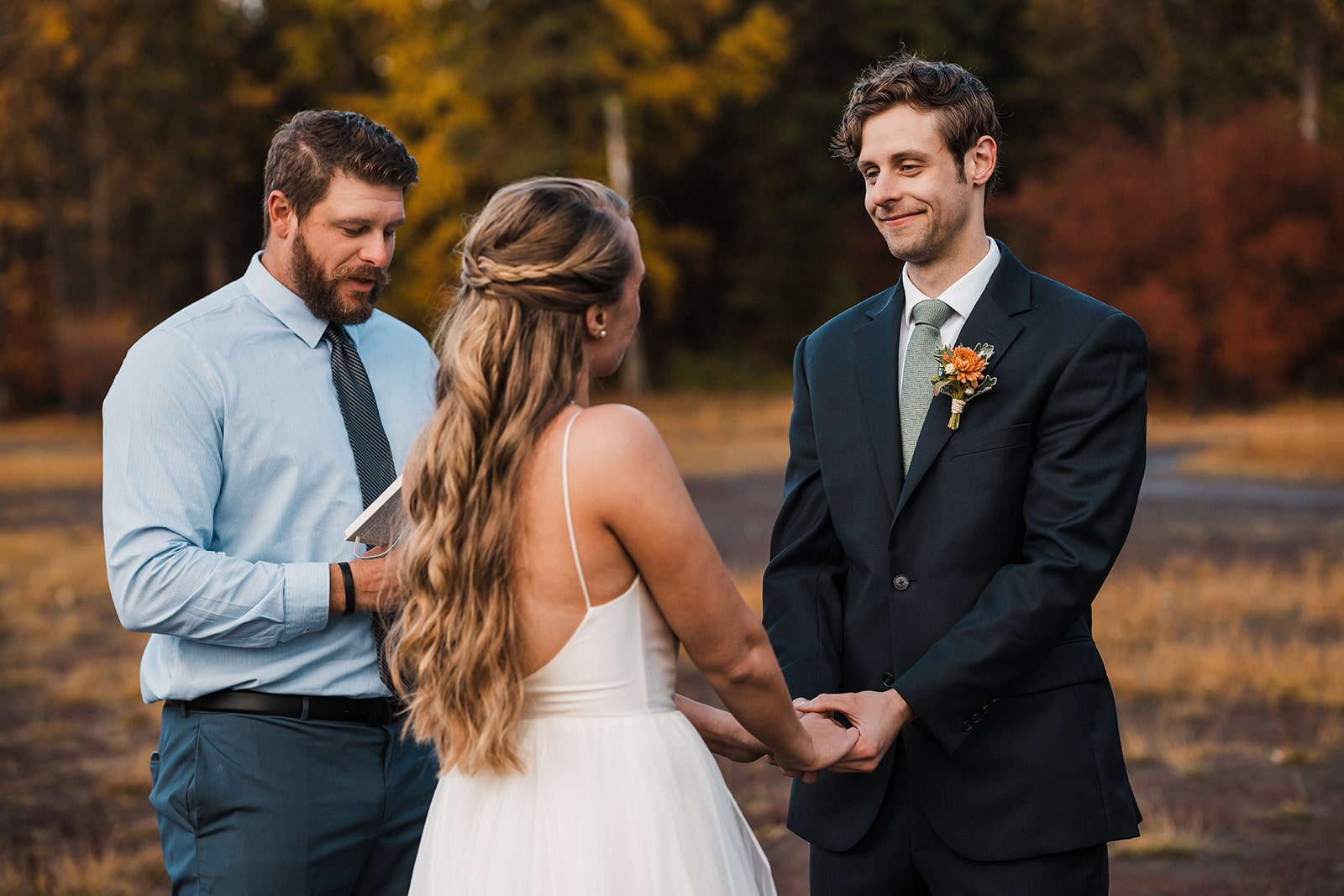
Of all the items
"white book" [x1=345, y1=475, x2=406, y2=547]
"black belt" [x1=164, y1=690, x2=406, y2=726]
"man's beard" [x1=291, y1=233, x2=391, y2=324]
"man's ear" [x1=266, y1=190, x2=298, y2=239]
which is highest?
"man's ear" [x1=266, y1=190, x2=298, y2=239]

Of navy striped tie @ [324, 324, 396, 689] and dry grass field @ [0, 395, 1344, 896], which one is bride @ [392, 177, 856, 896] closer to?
navy striped tie @ [324, 324, 396, 689]

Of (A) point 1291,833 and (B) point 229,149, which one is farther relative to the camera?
(B) point 229,149

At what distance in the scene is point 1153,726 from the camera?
280 inches

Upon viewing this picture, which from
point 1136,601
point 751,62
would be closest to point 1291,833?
point 1136,601

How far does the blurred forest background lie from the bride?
21.4 meters

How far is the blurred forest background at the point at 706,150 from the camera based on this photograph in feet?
79.3

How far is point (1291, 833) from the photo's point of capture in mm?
5559

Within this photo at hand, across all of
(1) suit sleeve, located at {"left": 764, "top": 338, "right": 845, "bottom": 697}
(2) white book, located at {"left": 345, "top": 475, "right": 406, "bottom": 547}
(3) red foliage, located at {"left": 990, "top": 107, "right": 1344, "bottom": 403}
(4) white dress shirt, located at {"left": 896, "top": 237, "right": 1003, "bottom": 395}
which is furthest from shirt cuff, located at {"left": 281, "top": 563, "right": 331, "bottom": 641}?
(3) red foliage, located at {"left": 990, "top": 107, "right": 1344, "bottom": 403}

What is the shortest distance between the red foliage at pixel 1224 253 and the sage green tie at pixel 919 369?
73.4 ft

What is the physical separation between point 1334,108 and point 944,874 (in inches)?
1106

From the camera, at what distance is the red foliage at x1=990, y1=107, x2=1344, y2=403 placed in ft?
76.2

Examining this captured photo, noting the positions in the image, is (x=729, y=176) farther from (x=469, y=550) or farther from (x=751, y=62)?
(x=469, y=550)

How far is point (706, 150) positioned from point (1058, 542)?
36.1m

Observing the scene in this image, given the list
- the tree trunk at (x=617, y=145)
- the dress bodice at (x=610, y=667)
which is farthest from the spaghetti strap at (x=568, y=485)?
the tree trunk at (x=617, y=145)
